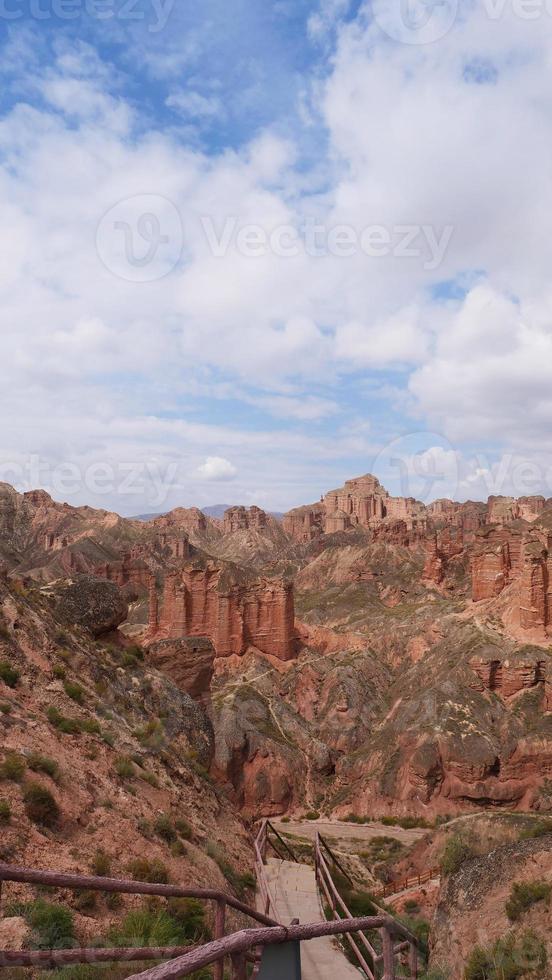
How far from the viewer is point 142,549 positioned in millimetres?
136125

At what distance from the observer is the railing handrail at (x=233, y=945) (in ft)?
10.2

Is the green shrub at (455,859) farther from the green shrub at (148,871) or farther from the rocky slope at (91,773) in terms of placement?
the green shrub at (148,871)

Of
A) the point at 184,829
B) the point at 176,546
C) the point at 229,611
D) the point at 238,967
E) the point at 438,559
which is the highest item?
the point at 176,546

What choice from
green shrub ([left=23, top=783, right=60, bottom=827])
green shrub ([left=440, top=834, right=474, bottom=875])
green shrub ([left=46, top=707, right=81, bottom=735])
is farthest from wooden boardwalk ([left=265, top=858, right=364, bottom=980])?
green shrub ([left=46, top=707, right=81, bottom=735])

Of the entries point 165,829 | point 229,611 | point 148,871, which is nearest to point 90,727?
point 165,829

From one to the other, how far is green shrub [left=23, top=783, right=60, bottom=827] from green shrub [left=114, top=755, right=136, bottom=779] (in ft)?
10.5

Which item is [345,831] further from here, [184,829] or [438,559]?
[438,559]

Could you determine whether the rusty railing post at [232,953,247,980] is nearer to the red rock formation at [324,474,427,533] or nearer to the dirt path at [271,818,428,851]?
the dirt path at [271,818,428,851]

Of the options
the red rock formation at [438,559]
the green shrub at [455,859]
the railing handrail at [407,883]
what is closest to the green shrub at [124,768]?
the green shrub at [455,859]

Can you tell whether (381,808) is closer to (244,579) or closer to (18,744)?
(244,579)

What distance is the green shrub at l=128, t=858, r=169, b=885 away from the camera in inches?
381

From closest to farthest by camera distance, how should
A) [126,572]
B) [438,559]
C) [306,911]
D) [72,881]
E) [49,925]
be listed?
[72,881] → [49,925] → [306,911] → [438,559] → [126,572]

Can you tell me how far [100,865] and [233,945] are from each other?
22.4 ft

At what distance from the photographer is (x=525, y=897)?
11.3 meters
